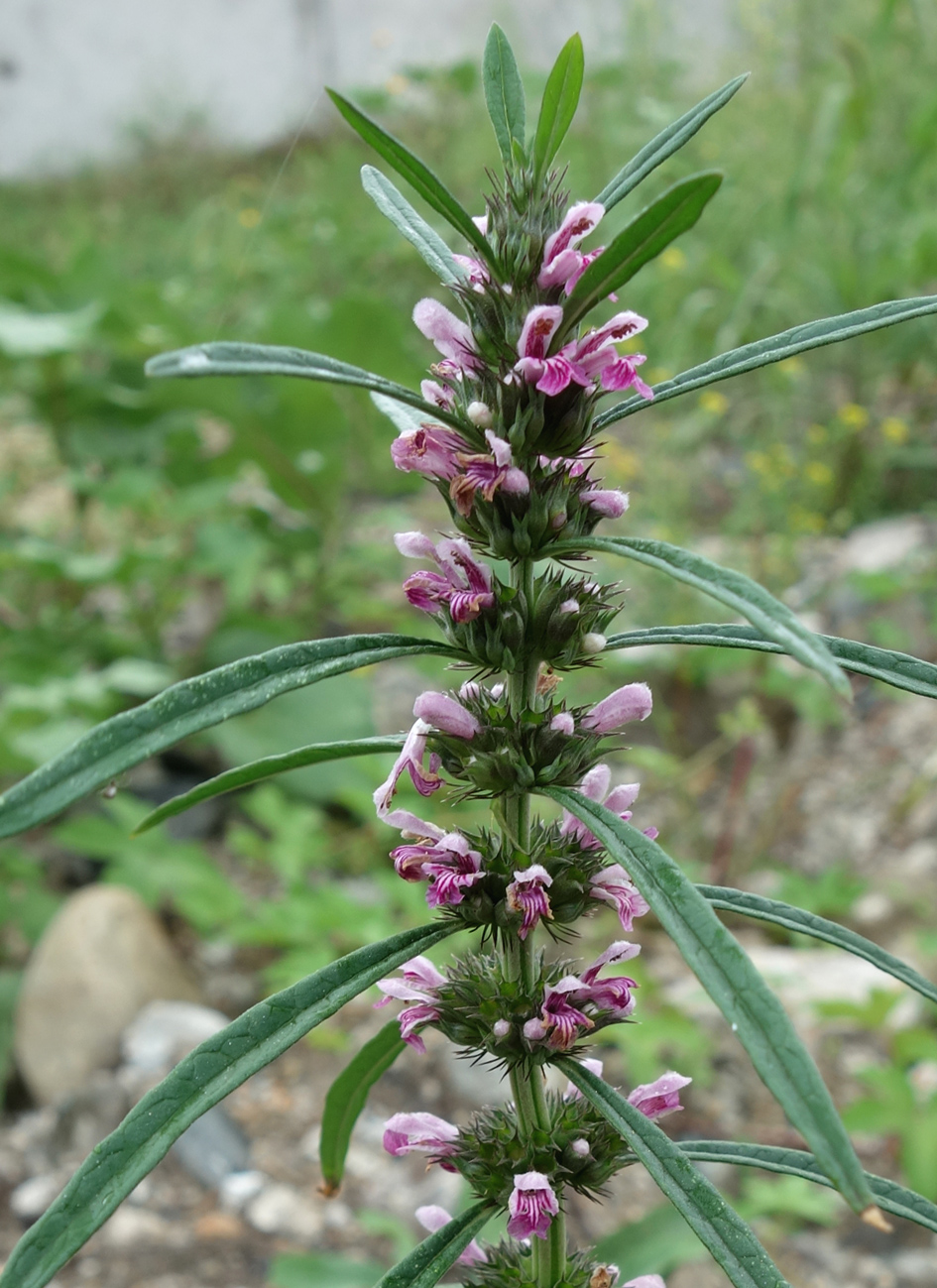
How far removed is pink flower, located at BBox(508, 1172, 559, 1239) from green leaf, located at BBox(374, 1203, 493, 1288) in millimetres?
21

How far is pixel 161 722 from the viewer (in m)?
0.45

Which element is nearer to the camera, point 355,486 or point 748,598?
point 748,598

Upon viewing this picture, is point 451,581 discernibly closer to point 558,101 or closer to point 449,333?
point 449,333

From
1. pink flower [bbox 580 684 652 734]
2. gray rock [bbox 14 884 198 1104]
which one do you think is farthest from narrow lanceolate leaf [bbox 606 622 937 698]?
gray rock [bbox 14 884 198 1104]

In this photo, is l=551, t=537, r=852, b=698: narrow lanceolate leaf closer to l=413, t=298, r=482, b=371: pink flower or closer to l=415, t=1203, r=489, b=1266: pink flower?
l=413, t=298, r=482, b=371: pink flower

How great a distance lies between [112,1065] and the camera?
191 cm

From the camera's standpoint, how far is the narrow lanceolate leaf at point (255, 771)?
46cm

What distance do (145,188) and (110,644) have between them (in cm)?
630

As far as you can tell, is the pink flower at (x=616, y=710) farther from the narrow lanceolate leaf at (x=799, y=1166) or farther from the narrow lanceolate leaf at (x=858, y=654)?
the narrow lanceolate leaf at (x=799, y=1166)

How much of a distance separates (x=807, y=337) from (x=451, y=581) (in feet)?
0.70

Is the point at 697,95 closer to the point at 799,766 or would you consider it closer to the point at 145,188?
the point at 799,766

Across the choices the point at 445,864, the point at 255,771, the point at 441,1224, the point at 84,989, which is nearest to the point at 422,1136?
the point at 441,1224

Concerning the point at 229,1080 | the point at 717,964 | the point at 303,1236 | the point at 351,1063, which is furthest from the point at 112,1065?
the point at 717,964

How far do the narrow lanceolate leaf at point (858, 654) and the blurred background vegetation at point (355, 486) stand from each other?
3.74 ft
